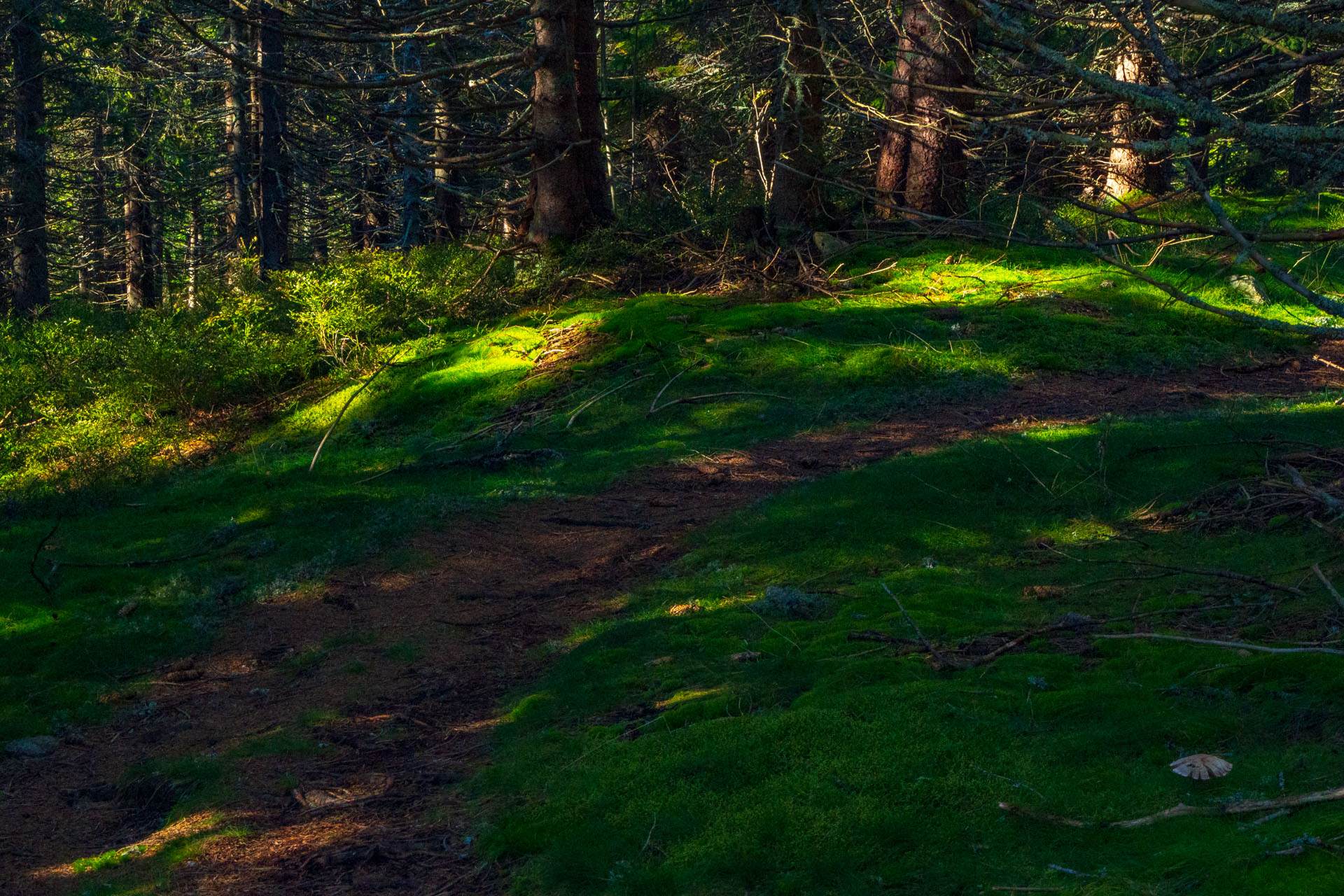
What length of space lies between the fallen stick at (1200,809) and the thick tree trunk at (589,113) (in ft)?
44.4

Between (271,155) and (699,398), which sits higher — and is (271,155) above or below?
above

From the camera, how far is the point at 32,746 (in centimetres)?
604

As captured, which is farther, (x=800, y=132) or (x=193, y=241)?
(x=193, y=241)

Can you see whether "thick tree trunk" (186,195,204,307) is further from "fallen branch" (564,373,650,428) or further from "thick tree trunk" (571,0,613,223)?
"fallen branch" (564,373,650,428)

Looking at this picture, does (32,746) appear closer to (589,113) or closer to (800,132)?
(800,132)

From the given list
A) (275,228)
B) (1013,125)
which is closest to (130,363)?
(275,228)

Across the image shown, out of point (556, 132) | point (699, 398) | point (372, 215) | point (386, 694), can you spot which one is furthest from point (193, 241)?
point (386, 694)

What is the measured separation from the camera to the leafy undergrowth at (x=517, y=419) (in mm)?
7770

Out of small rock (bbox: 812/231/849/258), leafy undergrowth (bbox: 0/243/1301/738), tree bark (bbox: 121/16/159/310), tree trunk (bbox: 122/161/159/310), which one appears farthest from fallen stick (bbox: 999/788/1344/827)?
tree trunk (bbox: 122/161/159/310)

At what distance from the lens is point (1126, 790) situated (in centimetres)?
364

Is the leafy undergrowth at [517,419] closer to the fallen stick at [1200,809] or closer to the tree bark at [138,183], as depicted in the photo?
the fallen stick at [1200,809]

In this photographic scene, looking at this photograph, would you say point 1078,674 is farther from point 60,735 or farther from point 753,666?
point 60,735

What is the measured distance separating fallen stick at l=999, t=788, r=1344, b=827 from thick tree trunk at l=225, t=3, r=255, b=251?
2034 cm

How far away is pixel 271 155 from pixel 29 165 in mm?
4905
